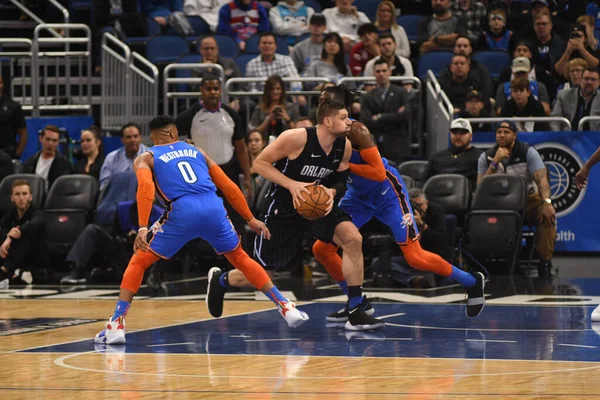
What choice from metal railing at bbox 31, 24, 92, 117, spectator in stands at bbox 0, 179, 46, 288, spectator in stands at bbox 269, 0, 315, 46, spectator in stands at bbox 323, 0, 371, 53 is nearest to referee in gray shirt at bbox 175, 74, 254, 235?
spectator in stands at bbox 0, 179, 46, 288

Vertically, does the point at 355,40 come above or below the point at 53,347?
above

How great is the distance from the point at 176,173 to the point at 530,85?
8.18 meters

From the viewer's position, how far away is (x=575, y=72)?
16.5 metres

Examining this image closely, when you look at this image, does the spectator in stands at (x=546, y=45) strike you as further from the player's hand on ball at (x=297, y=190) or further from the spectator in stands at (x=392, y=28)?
the player's hand on ball at (x=297, y=190)

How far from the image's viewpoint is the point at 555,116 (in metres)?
16.4

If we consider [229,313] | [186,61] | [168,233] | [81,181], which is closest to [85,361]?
[168,233]

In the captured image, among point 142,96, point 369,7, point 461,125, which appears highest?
point 369,7

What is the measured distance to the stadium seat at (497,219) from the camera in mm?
14461

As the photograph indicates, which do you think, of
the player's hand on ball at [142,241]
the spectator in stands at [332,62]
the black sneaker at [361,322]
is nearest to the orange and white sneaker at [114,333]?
the player's hand on ball at [142,241]

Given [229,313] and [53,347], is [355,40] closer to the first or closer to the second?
[229,313]

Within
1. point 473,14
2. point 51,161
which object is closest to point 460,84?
point 473,14

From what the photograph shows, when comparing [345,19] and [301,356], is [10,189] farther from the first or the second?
[301,356]

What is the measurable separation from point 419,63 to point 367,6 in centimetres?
228

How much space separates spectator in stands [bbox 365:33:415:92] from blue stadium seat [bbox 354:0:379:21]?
2651mm
